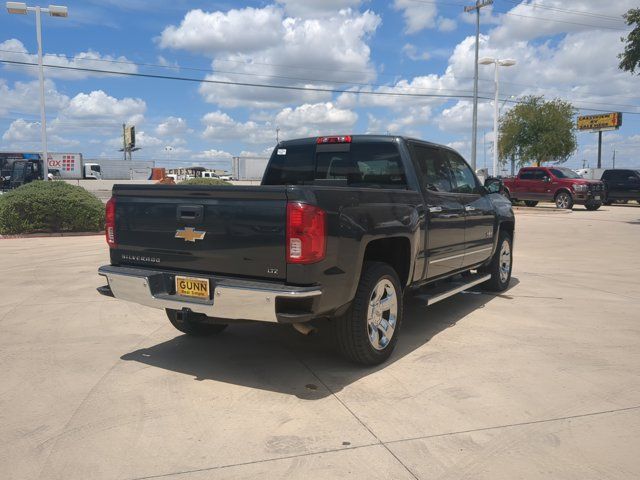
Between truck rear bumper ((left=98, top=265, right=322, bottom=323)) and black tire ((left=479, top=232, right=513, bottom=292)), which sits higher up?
truck rear bumper ((left=98, top=265, right=322, bottom=323))

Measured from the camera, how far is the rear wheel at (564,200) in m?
25.0

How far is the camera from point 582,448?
10.6 feet

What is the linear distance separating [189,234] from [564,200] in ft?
80.6

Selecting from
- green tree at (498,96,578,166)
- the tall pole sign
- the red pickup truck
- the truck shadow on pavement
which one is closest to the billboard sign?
the tall pole sign

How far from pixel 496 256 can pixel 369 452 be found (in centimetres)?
492

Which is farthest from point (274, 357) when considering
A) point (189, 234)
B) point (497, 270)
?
point (497, 270)

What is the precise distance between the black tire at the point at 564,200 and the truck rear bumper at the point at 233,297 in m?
24.3

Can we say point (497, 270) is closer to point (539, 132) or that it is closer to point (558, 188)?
point (558, 188)

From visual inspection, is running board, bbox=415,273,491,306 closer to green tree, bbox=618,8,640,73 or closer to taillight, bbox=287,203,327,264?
taillight, bbox=287,203,327,264

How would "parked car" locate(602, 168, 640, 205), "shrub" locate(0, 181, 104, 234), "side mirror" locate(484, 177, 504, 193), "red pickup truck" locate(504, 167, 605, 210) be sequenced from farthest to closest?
"parked car" locate(602, 168, 640, 205), "red pickup truck" locate(504, 167, 605, 210), "shrub" locate(0, 181, 104, 234), "side mirror" locate(484, 177, 504, 193)

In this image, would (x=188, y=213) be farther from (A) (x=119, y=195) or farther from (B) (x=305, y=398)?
(B) (x=305, y=398)

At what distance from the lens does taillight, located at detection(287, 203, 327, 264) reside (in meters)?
3.67

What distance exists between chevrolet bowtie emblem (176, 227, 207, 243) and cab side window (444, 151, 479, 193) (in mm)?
3206

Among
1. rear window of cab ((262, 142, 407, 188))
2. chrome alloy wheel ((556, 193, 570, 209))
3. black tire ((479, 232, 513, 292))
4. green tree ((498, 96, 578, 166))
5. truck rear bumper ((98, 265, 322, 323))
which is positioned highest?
green tree ((498, 96, 578, 166))
